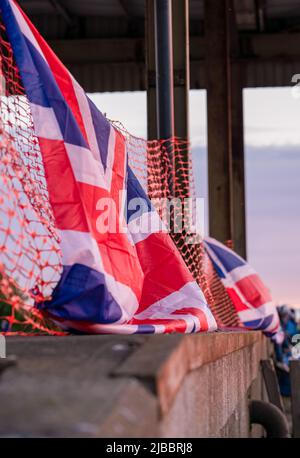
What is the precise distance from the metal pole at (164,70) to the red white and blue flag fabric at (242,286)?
3325 millimetres

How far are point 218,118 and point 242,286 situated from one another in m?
4.96

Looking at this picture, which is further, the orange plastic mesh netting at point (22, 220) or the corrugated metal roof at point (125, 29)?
the corrugated metal roof at point (125, 29)

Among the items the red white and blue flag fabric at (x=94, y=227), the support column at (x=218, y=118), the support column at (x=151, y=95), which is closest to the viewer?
the red white and blue flag fabric at (x=94, y=227)

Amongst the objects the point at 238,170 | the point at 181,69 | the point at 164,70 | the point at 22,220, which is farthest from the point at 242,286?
the point at 238,170

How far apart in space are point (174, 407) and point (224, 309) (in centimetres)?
882

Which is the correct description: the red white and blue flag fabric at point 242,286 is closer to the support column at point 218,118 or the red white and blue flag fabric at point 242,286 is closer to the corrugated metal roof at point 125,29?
the support column at point 218,118

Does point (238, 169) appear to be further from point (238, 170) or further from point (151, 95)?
point (151, 95)

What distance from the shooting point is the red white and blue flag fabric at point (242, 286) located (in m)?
11.7

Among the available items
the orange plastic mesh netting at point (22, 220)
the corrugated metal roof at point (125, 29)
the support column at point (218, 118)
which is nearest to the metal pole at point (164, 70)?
the orange plastic mesh netting at point (22, 220)

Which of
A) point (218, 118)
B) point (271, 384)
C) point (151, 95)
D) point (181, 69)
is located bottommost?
point (271, 384)

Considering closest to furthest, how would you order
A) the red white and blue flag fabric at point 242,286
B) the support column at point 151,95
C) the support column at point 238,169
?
the support column at point 151,95 → the red white and blue flag fabric at point 242,286 → the support column at point 238,169

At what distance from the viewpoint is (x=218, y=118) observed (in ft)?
52.9
